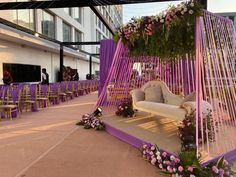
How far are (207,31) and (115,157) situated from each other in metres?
2.54

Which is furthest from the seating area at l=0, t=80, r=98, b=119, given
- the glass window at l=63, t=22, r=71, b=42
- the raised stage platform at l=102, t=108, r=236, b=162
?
the glass window at l=63, t=22, r=71, b=42

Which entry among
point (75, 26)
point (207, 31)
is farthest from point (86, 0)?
point (75, 26)

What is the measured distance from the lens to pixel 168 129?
5.16m

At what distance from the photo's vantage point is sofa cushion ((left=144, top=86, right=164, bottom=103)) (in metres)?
6.42

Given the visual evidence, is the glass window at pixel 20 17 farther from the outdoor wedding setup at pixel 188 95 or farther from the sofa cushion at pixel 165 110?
the sofa cushion at pixel 165 110

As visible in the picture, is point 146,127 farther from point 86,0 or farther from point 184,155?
point 86,0

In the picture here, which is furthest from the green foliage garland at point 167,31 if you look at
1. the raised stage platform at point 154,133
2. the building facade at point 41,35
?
the raised stage platform at point 154,133

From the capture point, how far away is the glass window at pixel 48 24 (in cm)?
1519

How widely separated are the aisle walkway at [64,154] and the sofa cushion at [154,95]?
5.90 ft

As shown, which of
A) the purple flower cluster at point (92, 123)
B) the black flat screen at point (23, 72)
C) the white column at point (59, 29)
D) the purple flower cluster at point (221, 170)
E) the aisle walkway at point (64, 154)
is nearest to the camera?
the purple flower cluster at point (221, 170)

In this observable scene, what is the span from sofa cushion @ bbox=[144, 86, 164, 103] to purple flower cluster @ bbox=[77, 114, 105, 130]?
150cm

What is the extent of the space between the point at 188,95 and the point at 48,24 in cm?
1327

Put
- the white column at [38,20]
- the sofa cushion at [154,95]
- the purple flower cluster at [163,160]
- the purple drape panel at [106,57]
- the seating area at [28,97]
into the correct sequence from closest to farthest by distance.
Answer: the purple flower cluster at [163,160], the sofa cushion at [154,95], the seating area at [28,97], the purple drape panel at [106,57], the white column at [38,20]

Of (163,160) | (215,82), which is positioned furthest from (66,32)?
(163,160)
